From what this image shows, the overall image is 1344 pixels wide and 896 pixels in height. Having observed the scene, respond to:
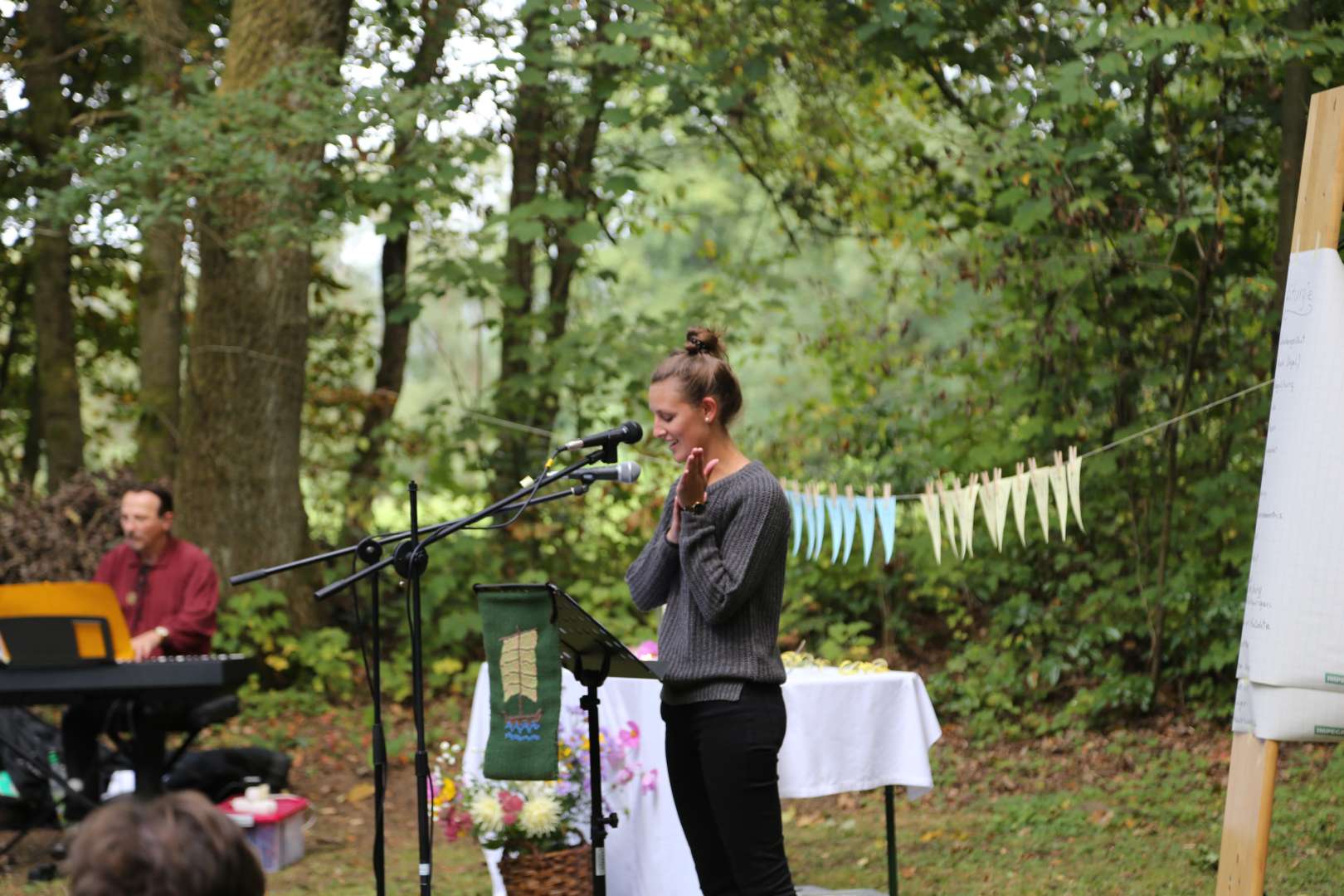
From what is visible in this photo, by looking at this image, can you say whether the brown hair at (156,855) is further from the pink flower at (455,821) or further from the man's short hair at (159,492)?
the man's short hair at (159,492)

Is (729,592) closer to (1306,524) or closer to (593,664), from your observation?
(593,664)

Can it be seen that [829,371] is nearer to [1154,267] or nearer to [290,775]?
[1154,267]

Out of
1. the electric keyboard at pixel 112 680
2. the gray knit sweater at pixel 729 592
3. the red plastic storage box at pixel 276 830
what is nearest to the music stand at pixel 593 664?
the gray knit sweater at pixel 729 592

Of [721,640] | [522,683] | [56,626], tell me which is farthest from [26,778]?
[721,640]

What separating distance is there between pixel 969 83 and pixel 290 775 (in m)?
5.69

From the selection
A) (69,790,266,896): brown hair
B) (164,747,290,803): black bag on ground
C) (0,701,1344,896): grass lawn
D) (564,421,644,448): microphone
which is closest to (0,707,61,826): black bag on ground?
(0,701,1344,896): grass lawn

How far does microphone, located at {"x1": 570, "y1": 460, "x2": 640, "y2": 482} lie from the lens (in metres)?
3.18

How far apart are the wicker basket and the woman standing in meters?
1.57

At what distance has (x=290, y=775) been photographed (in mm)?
7062

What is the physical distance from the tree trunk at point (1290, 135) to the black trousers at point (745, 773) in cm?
413

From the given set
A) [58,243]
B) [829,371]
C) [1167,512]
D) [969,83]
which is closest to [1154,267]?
[1167,512]

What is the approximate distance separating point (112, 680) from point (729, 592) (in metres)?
2.36

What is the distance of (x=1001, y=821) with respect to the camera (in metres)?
6.20

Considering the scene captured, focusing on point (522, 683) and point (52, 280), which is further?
point (52, 280)
